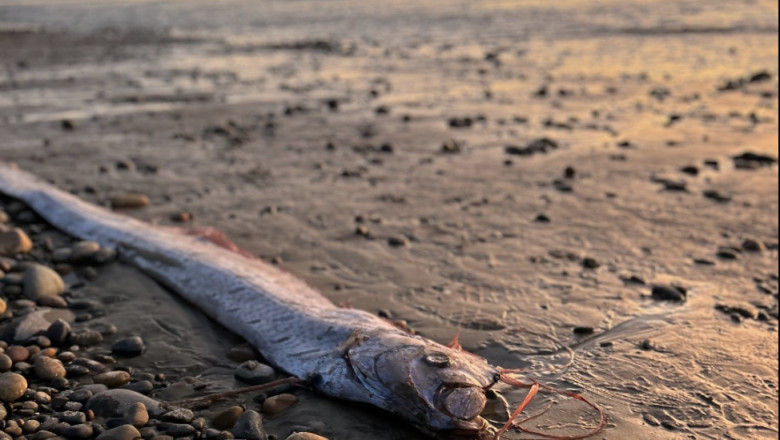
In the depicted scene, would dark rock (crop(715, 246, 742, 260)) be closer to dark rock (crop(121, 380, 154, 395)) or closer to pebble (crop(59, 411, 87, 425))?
dark rock (crop(121, 380, 154, 395))

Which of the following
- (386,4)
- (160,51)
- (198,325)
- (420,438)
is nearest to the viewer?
(420,438)

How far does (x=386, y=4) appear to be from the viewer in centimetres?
4088

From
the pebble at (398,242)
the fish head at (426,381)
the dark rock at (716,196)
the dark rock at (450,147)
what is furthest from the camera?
the dark rock at (450,147)

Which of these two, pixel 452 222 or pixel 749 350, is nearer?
pixel 749 350

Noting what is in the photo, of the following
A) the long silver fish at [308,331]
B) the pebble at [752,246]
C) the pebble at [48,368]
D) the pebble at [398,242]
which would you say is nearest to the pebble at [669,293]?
the pebble at [752,246]

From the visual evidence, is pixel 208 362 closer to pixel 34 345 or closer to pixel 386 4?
pixel 34 345

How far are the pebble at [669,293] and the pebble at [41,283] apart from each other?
445 cm

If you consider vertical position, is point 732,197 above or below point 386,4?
below

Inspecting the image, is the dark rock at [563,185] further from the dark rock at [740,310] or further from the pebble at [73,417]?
the pebble at [73,417]

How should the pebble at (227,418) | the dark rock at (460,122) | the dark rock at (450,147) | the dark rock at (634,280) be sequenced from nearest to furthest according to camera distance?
the pebble at (227,418) < the dark rock at (634,280) < the dark rock at (450,147) < the dark rock at (460,122)

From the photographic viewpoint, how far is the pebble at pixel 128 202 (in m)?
8.19

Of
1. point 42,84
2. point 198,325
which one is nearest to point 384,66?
point 42,84

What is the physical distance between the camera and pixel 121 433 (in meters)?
3.82

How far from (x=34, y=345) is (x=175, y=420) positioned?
143cm
